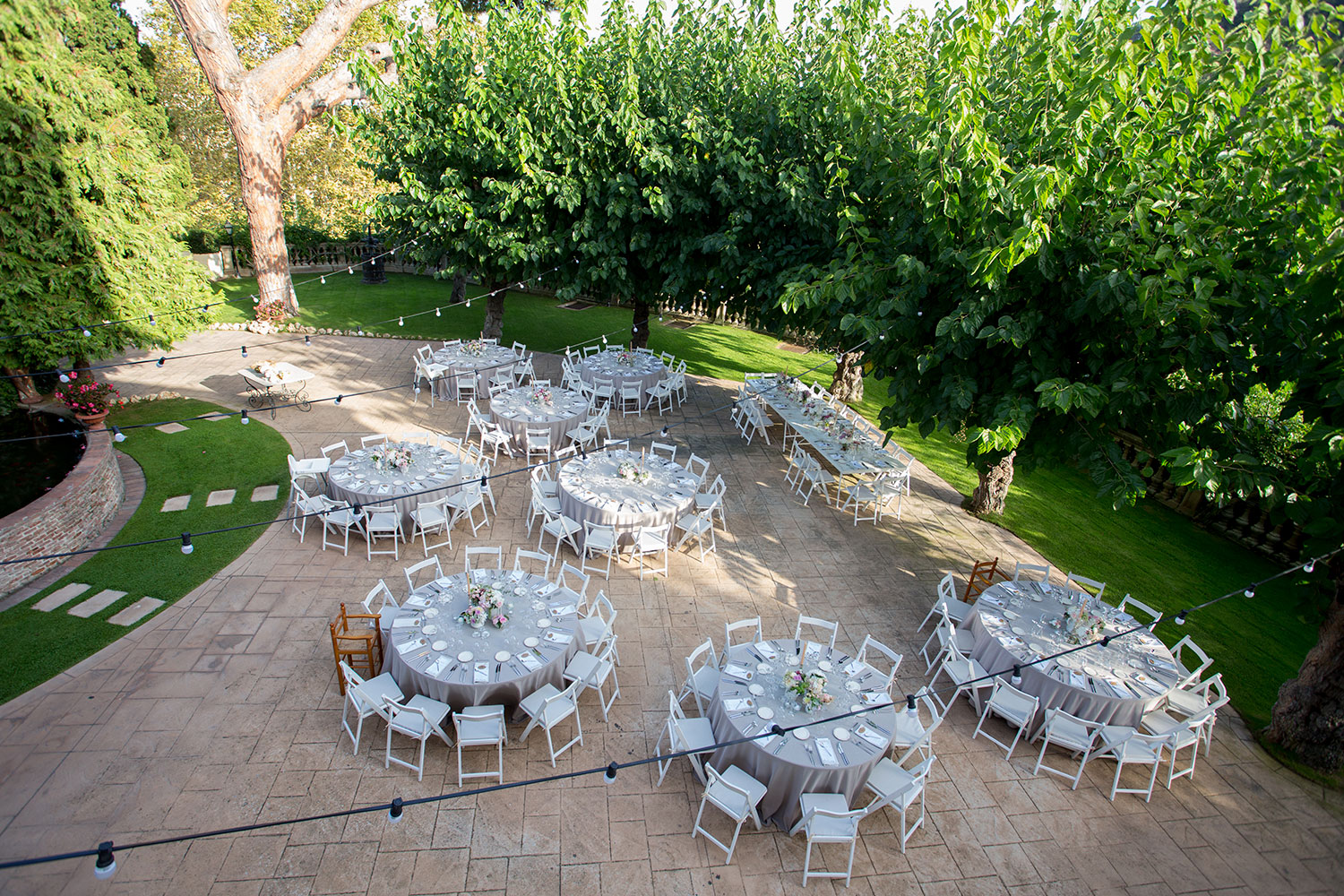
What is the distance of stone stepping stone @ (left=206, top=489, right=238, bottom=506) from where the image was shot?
9.93 m

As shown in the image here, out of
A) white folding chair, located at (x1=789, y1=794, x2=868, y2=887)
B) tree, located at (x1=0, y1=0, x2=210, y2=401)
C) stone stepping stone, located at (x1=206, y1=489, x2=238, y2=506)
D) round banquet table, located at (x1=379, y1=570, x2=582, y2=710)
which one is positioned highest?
tree, located at (x1=0, y1=0, x2=210, y2=401)

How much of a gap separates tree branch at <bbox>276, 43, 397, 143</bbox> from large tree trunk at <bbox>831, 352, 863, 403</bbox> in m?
14.7

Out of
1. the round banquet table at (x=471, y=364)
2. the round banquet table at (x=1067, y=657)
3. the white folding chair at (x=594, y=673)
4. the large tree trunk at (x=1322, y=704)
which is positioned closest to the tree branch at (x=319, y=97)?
the round banquet table at (x=471, y=364)

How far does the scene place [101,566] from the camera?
8.42 metres

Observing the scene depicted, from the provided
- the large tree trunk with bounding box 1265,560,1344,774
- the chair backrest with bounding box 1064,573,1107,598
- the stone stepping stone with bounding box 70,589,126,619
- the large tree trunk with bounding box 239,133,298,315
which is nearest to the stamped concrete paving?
the large tree trunk with bounding box 1265,560,1344,774

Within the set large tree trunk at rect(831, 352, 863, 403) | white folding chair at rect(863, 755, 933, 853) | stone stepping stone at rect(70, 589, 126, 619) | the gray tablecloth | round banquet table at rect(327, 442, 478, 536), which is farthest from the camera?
large tree trunk at rect(831, 352, 863, 403)

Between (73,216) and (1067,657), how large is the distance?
51.8ft

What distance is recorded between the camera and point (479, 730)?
5793 millimetres

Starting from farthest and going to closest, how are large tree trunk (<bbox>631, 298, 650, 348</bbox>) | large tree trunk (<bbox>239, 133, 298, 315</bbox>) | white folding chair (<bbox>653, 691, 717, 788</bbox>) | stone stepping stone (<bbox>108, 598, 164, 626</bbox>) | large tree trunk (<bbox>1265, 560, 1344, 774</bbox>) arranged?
large tree trunk (<bbox>239, 133, 298, 315</bbox>) → large tree trunk (<bbox>631, 298, 650, 348</bbox>) → stone stepping stone (<bbox>108, 598, 164, 626</bbox>) → large tree trunk (<bbox>1265, 560, 1344, 774</bbox>) → white folding chair (<bbox>653, 691, 717, 788</bbox>)

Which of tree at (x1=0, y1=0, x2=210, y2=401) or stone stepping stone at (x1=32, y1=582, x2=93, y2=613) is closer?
stone stepping stone at (x1=32, y1=582, x2=93, y2=613)

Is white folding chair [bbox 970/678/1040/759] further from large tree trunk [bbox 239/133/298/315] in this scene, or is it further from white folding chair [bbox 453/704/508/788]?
large tree trunk [bbox 239/133/298/315]

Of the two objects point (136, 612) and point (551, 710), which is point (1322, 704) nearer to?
point (551, 710)

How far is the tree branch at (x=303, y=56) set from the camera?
17.4m

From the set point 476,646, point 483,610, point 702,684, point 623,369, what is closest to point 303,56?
point 623,369
